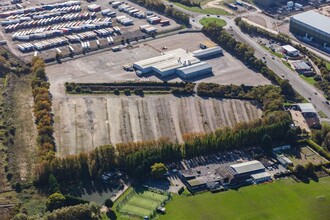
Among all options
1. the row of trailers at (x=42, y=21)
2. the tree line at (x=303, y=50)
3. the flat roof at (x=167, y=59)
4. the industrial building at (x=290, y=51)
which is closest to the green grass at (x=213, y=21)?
the tree line at (x=303, y=50)

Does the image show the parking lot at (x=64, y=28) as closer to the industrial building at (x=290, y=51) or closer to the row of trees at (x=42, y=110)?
the row of trees at (x=42, y=110)

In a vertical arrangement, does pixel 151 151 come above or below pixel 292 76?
above

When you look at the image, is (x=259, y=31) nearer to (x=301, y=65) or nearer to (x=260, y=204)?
(x=301, y=65)

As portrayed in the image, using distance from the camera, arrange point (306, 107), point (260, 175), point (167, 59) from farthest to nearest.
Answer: point (167, 59) → point (306, 107) → point (260, 175)

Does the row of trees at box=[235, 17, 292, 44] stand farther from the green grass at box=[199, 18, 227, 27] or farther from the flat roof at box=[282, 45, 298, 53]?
the green grass at box=[199, 18, 227, 27]

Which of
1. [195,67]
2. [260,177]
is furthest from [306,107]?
[195,67]

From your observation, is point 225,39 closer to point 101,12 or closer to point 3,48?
point 101,12

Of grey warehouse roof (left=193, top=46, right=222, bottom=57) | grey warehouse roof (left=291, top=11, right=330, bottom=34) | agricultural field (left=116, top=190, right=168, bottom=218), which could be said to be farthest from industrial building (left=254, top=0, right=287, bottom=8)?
agricultural field (left=116, top=190, right=168, bottom=218)
